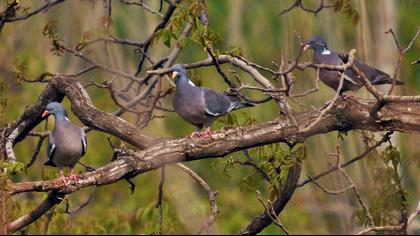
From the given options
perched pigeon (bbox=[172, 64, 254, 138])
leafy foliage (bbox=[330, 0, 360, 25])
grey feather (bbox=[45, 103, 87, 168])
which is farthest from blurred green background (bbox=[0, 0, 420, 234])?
perched pigeon (bbox=[172, 64, 254, 138])

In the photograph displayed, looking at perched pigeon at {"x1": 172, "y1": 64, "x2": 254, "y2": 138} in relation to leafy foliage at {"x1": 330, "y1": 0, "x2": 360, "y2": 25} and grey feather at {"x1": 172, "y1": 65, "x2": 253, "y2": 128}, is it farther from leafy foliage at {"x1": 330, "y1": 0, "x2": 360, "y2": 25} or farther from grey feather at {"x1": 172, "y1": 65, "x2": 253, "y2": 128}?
leafy foliage at {"x1": 330, "y1": 0, "x2": 360, "y2": 25}

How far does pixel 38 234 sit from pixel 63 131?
2.85 metres

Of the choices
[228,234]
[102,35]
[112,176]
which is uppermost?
[102,35]

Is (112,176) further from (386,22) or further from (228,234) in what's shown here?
(228,234)

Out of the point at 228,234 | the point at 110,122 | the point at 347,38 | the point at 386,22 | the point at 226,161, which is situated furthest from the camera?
the point at 228,234

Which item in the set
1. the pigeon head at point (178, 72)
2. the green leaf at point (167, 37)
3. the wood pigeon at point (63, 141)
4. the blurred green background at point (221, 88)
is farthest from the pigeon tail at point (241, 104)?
the blurred green background at point (221, 88)

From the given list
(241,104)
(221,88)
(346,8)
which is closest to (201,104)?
(241,104)

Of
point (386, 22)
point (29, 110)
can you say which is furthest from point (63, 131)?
point (386, 22)

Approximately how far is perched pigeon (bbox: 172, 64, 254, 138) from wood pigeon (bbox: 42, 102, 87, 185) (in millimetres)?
690

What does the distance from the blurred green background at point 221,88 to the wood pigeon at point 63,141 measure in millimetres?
1420

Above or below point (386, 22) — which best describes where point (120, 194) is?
below

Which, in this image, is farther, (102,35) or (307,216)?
(307,216)

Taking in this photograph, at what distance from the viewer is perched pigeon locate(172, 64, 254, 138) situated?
24.5 ft

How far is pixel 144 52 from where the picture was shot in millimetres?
8375
